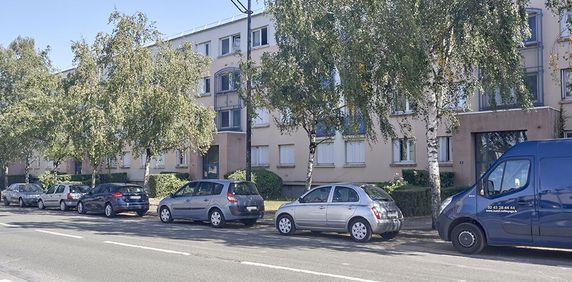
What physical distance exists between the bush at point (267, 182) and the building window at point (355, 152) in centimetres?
426

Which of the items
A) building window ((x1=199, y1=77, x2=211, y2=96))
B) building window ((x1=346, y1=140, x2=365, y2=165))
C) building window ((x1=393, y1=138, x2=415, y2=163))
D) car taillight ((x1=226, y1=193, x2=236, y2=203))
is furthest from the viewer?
building window ((x1=199, y1=77, x2=211, y2=96))

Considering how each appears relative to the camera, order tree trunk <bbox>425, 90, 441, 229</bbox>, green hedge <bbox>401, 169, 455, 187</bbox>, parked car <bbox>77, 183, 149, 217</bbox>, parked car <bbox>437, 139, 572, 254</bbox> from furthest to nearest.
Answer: green hedge <bbox>401, 169, 455, 187</bbox> < parked car <bbox>77, 183, 149, 217</bbox> < tree trunk <bbox>425, 90, 441, 229</bbox> < parked car <bbox>437, 139, 572, 254</bbox>

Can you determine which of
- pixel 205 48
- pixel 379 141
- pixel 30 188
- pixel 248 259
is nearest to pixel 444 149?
pixel 379 141

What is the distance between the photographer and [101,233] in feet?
53.1

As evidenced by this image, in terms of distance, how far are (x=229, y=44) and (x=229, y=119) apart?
16.4 feet

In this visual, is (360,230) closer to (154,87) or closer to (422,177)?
(422,177)

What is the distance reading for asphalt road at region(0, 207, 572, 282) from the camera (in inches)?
368

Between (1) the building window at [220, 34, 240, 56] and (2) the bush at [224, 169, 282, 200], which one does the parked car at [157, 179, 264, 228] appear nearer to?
(2) the bush at [224, 169, 282, 200]

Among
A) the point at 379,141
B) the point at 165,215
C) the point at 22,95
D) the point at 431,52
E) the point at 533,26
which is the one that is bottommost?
the point at 165,215

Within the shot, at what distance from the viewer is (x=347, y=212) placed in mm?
14469

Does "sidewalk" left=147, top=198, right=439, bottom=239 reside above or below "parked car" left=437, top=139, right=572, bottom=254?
below

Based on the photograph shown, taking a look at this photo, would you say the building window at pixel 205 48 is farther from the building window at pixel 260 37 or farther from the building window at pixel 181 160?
the building window at pixel 181 160

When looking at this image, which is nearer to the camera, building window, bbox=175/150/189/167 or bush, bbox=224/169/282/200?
bush, bbox=224/169/282/200

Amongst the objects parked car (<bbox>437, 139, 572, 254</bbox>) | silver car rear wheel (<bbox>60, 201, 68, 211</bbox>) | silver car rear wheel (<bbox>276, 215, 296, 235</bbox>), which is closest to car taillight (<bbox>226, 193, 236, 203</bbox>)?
silver car rear wheel (<bbox>276, 215, 296, 235</bbox>)
